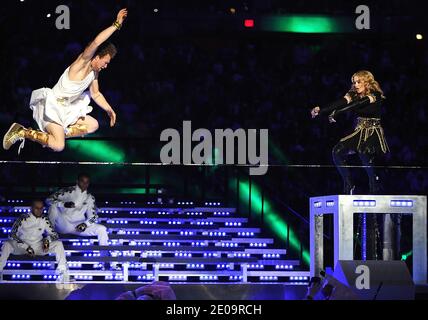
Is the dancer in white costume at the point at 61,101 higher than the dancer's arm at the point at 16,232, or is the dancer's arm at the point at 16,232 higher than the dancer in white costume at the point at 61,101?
the dancer in white costume at the point at 61,101

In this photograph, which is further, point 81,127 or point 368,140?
point 81,127

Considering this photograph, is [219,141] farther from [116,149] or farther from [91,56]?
[91,56]

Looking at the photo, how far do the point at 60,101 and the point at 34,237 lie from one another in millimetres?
1733

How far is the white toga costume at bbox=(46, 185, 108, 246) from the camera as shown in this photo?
9844 mm

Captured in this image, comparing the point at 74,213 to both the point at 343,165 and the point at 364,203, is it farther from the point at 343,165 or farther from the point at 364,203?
the point at 364,203

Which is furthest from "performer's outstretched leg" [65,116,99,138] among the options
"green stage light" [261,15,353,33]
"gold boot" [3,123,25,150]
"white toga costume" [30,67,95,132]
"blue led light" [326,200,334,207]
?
"blue led light" [326,200,334,207]

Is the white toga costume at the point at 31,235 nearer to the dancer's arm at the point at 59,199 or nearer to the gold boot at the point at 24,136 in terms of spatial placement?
the dancer's arm at the point at 59,199

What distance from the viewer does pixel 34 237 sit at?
30.1 feet

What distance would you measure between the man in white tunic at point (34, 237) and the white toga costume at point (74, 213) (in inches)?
23.9

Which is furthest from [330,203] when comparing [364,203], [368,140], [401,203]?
[368,140]

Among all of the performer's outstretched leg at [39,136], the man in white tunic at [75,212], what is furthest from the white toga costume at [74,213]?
the performer's outstretched leg at [39,136]

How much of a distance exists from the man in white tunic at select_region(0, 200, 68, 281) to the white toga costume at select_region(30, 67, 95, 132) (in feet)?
4.40

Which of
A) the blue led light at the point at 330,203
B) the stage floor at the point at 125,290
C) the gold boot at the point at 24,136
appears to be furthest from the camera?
the gold boot at the point at 24,136

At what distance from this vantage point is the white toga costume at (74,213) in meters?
9.84
